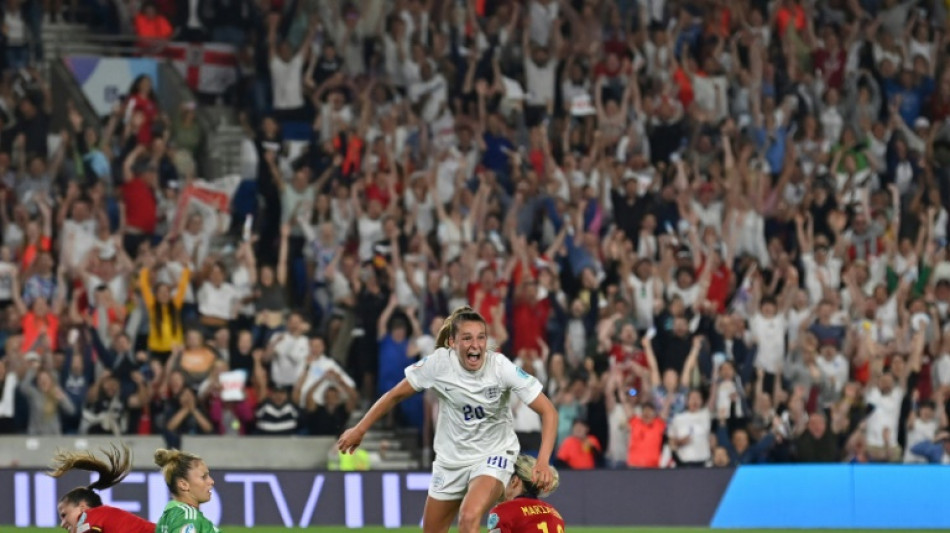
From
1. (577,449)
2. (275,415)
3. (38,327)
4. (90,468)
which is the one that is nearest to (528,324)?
(577,449)

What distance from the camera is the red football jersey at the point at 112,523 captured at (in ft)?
32.8

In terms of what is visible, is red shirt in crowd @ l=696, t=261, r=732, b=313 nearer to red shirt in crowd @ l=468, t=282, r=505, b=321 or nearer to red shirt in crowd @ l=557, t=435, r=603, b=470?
red shirt in crowd @ l=468, t=282, r=505, b=321

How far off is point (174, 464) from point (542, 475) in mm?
2034

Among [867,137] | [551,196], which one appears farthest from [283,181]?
[867,137]

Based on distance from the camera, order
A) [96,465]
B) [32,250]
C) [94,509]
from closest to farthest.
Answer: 1. [94,509]
2. [96,465]
3. [32,250]

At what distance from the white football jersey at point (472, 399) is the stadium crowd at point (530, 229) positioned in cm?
844

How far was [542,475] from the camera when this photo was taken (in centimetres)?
1011

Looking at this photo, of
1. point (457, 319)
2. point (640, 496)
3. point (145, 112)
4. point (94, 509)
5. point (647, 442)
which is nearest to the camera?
point (94, 509)

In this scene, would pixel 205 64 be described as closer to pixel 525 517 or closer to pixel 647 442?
pixel 647 442

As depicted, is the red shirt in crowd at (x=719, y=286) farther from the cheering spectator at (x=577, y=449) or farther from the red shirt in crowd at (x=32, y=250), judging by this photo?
the red shirt in crowd at (x=32, y=250)

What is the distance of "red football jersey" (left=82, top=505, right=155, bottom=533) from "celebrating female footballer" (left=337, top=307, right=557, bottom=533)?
1.29m

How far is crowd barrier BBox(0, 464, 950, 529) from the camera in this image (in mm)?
18703

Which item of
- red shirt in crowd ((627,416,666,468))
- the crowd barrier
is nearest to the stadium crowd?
red shirt in crowd ((627,416,666,468))

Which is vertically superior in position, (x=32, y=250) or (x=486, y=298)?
(x=32, y=250)
